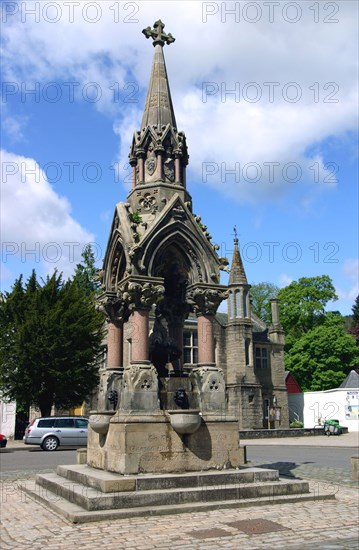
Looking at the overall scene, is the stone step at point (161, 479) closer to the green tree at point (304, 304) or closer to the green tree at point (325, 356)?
the green tree at point (325, 356)

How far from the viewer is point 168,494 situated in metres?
8.60

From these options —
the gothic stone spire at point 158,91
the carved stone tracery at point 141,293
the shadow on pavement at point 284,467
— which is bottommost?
the shadow on pavement at point 284,467

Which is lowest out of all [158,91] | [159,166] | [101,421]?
[101,421]

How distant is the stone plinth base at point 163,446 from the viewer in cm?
955

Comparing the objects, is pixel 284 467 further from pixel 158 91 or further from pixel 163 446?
pixel 158 91

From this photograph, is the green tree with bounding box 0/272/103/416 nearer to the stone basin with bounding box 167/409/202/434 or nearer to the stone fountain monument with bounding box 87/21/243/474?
the stone fountain monument with bounding box 87/21/243/474

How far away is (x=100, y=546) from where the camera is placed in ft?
21.2

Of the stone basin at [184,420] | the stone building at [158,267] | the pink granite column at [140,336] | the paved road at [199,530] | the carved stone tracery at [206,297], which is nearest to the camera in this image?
the paved road at [199,530]

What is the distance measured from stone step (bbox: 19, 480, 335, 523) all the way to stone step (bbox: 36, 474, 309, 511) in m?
0.09

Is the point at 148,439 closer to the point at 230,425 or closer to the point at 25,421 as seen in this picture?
the point at 230,425

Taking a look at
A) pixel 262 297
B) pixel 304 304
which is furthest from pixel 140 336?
pixel 262 297

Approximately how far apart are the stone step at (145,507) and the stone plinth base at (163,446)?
45.3 inches

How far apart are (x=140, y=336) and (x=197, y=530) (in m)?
4.24

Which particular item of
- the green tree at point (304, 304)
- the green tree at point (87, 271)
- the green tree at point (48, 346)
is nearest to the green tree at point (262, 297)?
the green tree at point (304, 304)
